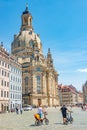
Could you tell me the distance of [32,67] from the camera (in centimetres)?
12912

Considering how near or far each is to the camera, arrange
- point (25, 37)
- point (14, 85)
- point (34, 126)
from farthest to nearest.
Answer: point (25, 37) < point (14, 85) < point (34, 126)

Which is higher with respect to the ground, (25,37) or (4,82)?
(25,37)

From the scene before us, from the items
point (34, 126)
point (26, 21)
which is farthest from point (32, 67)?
point (34, 126)

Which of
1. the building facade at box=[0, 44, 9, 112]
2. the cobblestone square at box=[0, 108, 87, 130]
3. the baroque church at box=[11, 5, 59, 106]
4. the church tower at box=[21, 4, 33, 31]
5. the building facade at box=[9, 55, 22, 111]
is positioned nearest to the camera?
the cobblestone square at box=[0, 108, 87, 130]

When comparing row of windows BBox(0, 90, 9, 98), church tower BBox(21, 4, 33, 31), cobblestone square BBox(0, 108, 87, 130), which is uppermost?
church tower BBox(21, 4, 33, 31)

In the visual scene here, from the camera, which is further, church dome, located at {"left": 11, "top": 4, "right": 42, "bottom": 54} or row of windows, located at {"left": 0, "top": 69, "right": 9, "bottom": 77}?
church dome, located at {"left": 11, "top": 4, "right": 42, "bottom": 54}

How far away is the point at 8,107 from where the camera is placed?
77375 mm

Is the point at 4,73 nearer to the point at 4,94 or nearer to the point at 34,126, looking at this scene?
the point at 4,94

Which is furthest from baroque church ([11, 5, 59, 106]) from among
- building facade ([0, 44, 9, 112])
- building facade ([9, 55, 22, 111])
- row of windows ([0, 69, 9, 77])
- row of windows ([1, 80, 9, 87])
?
row of windows ([0, 69, 9, 77])

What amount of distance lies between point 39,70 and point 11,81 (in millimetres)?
53548

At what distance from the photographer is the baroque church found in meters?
127

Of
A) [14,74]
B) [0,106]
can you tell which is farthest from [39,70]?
[0,106]

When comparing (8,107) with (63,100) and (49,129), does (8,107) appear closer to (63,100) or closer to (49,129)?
(49,129)

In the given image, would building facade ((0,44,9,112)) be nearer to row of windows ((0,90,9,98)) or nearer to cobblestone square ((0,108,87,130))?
row of windows ((0,90,9,98))
